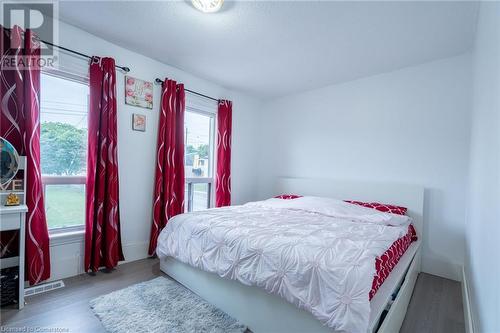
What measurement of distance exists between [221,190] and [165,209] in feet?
3.21

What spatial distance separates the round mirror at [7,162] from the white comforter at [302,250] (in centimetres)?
132

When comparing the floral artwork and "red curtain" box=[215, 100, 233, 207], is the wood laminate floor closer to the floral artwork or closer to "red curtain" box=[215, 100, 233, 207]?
"red curtain" box=[215, 100, 233, 207]

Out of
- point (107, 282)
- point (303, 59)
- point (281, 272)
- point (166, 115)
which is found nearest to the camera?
point (281, 272)

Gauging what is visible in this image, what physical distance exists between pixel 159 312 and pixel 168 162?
5.52 ft

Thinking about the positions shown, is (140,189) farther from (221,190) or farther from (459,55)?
(459,55)

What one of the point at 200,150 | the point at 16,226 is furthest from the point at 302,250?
the point at 200,150

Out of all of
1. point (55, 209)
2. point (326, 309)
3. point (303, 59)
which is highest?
point (303, 59)

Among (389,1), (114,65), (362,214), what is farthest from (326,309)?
(114,65)

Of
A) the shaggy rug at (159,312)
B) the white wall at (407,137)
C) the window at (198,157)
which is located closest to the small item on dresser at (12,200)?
the shaggy rug at (159,312)

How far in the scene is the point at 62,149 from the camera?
7.80ft

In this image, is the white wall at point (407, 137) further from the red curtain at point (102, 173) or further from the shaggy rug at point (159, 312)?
the red curtain at point (102, 173)

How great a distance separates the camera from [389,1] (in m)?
1.82

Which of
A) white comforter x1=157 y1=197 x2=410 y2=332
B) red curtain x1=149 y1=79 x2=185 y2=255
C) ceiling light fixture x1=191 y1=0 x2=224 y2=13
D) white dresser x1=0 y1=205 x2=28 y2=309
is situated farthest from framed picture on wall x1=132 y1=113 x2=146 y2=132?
ceiling light fixture x1=191 y1=0 x2=224 y2=13

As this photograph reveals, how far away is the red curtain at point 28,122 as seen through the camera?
76.7 inches
